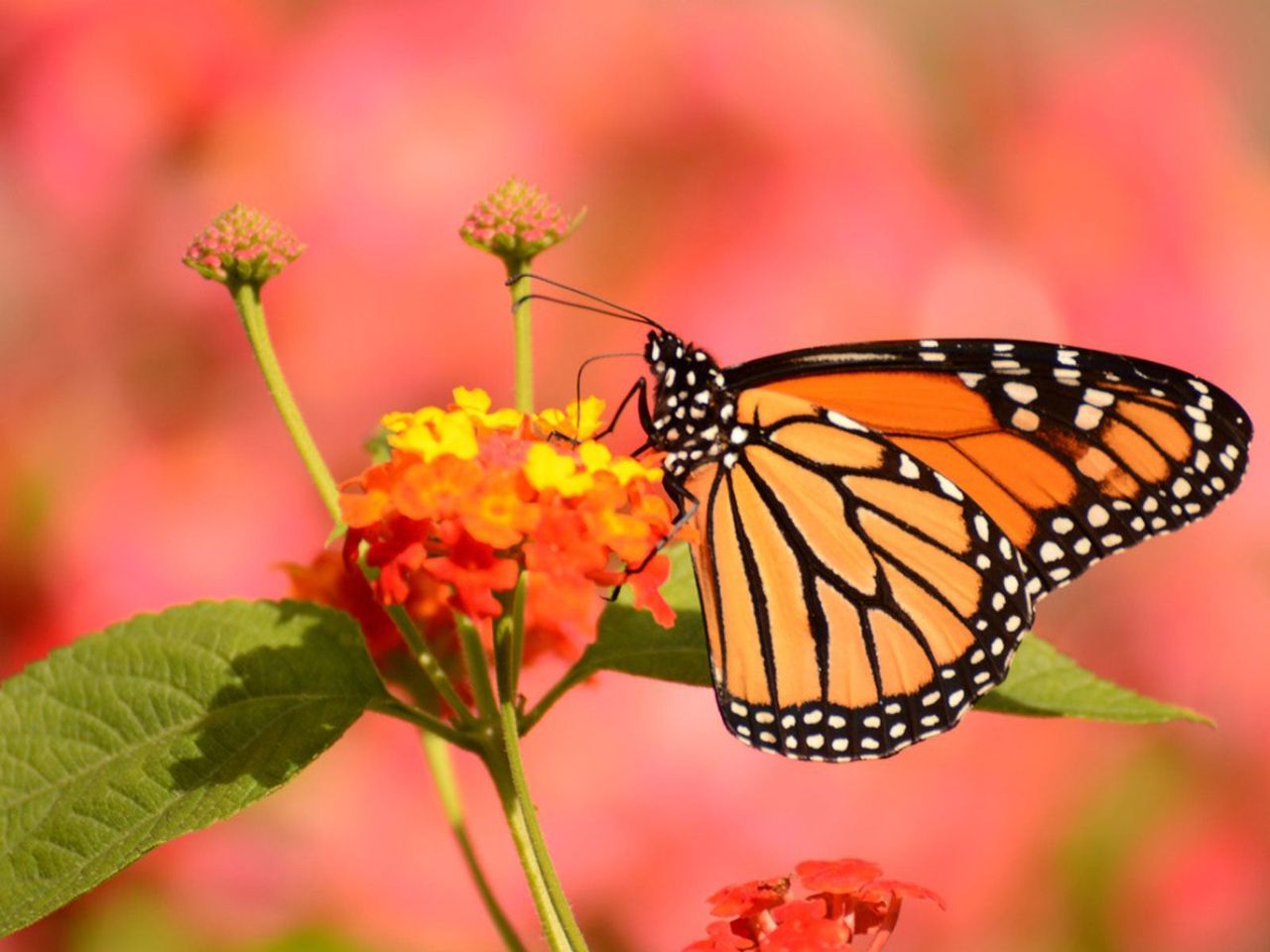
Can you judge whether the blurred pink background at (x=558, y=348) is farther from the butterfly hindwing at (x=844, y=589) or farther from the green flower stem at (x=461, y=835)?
the green flower stem at (x=461, y=835)

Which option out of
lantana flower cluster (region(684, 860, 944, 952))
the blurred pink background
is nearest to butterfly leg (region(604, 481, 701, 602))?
lantana flower cluster (region(684, 860, 944, 952))

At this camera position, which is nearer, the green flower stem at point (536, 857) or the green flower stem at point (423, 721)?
the green flower stem at point (536, 857)

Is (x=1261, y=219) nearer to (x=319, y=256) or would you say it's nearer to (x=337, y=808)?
(x=319, y=256)

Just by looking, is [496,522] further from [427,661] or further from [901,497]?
[901,497]

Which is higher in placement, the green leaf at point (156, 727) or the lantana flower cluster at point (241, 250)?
the lantana flower cluster at point (241, 250)

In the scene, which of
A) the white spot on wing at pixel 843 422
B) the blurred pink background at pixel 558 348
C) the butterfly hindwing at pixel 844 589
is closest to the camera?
the butterfly hindwing at pixel 844 589

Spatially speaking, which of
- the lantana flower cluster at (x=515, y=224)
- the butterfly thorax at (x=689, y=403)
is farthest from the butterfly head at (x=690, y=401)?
the lantana flower cluster at (x=515, y=224)

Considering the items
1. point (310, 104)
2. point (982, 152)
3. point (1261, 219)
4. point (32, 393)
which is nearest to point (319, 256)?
point (310, 104)

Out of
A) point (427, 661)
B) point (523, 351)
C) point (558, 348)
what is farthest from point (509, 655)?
point (558, 348)

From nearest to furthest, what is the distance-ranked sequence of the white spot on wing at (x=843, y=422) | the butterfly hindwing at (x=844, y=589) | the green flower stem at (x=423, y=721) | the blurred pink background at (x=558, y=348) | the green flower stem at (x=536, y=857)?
the green flower stem at (x=536, y=857)
the green flower stem at (x=423, y=721)
the butterfly hindwing at (x=844, y=589)
the white spot on wing at (x=843, y=422)
the blurred pink background at (x=558, y=348)
